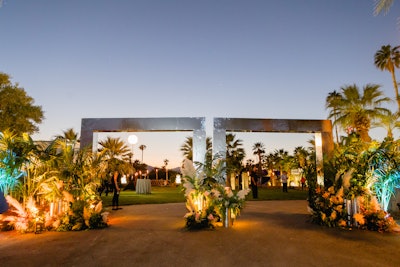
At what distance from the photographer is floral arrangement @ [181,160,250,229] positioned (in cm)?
762

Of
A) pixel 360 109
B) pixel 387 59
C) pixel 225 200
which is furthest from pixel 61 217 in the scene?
pixel 387 59

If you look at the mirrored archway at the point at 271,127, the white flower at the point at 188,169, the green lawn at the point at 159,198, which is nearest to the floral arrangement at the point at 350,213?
the white flower at the point at 188,169

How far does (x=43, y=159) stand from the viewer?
7.85 metres

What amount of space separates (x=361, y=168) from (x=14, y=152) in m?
8.87

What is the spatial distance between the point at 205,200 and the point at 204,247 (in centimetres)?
210

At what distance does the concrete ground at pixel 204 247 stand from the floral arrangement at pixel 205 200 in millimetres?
364

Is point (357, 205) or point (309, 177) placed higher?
Answer: point (309, 177)

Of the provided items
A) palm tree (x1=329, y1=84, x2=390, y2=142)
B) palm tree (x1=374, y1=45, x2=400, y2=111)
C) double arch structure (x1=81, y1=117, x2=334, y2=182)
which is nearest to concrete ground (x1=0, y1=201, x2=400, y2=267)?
double arch structure (x1=81, y1=117, x2=334, y2=182)

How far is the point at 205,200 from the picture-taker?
780 centimetres

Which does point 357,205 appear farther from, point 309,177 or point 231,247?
point 231,247

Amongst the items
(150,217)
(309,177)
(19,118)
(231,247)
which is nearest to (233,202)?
(231,247)

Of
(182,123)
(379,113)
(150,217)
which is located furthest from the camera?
(379,113)

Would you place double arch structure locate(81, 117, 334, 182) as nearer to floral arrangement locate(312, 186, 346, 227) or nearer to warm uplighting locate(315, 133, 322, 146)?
warm uplighting locate(315, 133, 322, 146)

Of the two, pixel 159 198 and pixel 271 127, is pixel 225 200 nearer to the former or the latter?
pixel 271 127
